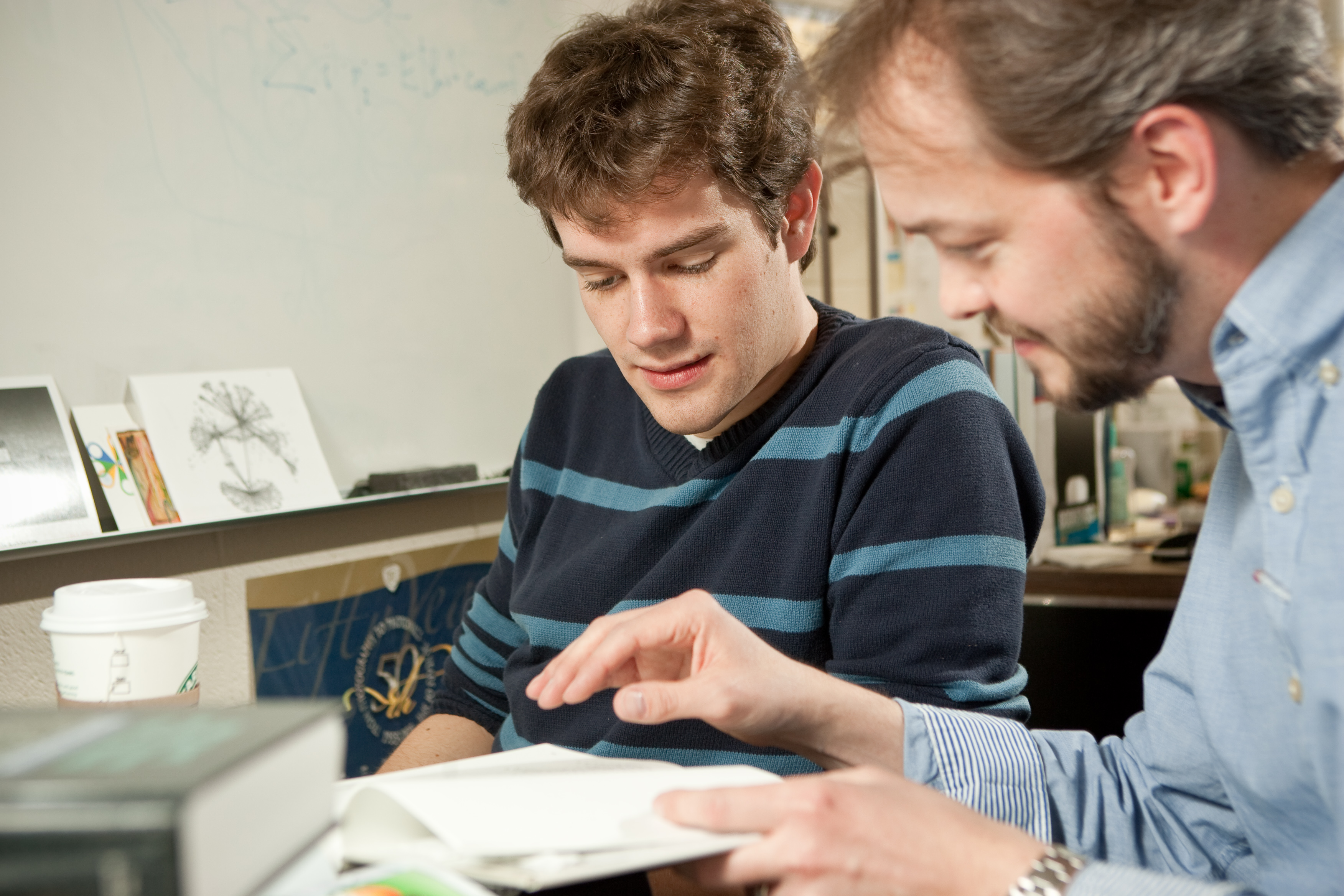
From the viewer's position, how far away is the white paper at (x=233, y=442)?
1525mm

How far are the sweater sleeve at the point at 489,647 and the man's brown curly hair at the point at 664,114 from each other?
45cm

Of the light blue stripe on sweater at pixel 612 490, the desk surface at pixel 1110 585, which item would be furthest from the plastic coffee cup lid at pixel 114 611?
the desk surface at pixel 1110 585

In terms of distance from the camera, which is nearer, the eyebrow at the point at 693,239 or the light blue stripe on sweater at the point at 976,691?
the light blue stripe on sweater at the point at 976,691

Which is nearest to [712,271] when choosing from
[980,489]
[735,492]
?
[735,492]

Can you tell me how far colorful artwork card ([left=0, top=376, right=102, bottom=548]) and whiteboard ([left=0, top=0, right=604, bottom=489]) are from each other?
0.12 ft

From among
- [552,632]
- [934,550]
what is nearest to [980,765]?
[934,550]

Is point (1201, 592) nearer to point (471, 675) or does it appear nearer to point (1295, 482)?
point (1295, 482)

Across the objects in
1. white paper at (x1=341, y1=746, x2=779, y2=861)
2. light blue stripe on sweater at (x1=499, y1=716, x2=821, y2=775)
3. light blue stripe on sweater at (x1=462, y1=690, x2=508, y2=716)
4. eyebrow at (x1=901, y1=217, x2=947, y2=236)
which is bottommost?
light blue stripe on sweater at (x1=462, y1=690, x2=508, y2=716)

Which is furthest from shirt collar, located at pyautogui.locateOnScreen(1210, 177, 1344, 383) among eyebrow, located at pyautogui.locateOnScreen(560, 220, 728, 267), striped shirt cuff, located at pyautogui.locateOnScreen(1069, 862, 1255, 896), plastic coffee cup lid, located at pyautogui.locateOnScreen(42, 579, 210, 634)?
plastic coffee cup lid, located at pyautogui.locateOnScreen(42, 579, 210, 634)

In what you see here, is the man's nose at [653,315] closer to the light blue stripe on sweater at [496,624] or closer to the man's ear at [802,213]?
the man's ear at [802,213]

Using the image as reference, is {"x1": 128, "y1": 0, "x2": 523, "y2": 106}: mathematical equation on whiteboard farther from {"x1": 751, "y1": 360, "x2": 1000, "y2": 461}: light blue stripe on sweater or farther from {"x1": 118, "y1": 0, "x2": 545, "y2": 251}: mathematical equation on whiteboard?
{"x1": 751, "y1": 360, "x2": 1000, "y2": 461}: light blue stripe on sweater

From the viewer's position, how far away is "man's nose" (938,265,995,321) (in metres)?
0.78

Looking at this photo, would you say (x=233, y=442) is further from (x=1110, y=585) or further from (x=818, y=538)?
(x=1110, y=585)

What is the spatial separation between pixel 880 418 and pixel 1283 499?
1.53 ft
